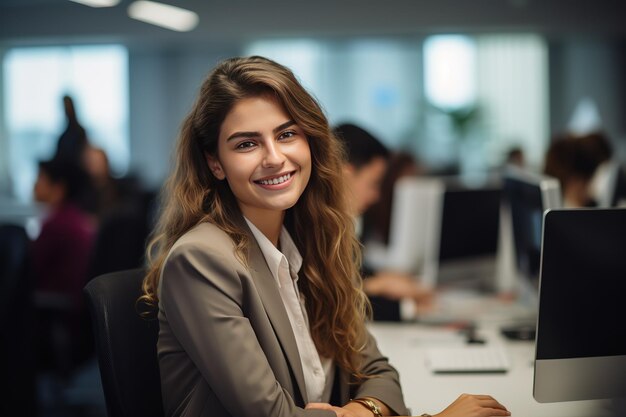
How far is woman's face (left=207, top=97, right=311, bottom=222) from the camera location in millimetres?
1470

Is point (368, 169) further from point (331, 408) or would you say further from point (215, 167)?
point (331, 408)

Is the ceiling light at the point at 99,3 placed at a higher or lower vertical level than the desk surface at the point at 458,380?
higher

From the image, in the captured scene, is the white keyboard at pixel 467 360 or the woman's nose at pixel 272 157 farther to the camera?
the white keyboard at pixel 467 360

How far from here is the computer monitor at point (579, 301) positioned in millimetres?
1402

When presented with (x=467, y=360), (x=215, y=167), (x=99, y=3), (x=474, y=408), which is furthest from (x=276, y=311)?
(x=99, y=3)

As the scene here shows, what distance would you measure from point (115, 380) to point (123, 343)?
75mm

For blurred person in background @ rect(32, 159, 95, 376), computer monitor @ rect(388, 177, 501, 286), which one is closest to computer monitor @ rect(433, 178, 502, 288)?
computer monitor @ rect(388, 177, 501, 286)

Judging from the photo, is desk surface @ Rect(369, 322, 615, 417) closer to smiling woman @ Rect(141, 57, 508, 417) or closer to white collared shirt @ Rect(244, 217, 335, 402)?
smiling woman @ Rect(141, 57, 508, 417)

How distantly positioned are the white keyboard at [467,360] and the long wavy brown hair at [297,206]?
29cm

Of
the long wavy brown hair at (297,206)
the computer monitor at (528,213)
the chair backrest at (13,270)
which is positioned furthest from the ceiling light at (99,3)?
the long wavy brown hair at (297,206)

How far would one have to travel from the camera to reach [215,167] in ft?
5.04

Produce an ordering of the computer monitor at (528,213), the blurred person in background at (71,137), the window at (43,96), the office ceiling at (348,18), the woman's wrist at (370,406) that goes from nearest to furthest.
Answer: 1. the woman's wrist at (370,406)
2. the computer monitor at (528,213)
3. the blurred person in background at (71,137)
4. the office ceiling at (348,18)
5. the window at (43,96)

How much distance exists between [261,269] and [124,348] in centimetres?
32

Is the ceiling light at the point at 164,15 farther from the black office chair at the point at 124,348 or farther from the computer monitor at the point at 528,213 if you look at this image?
the black office chair at the point at 124,348
